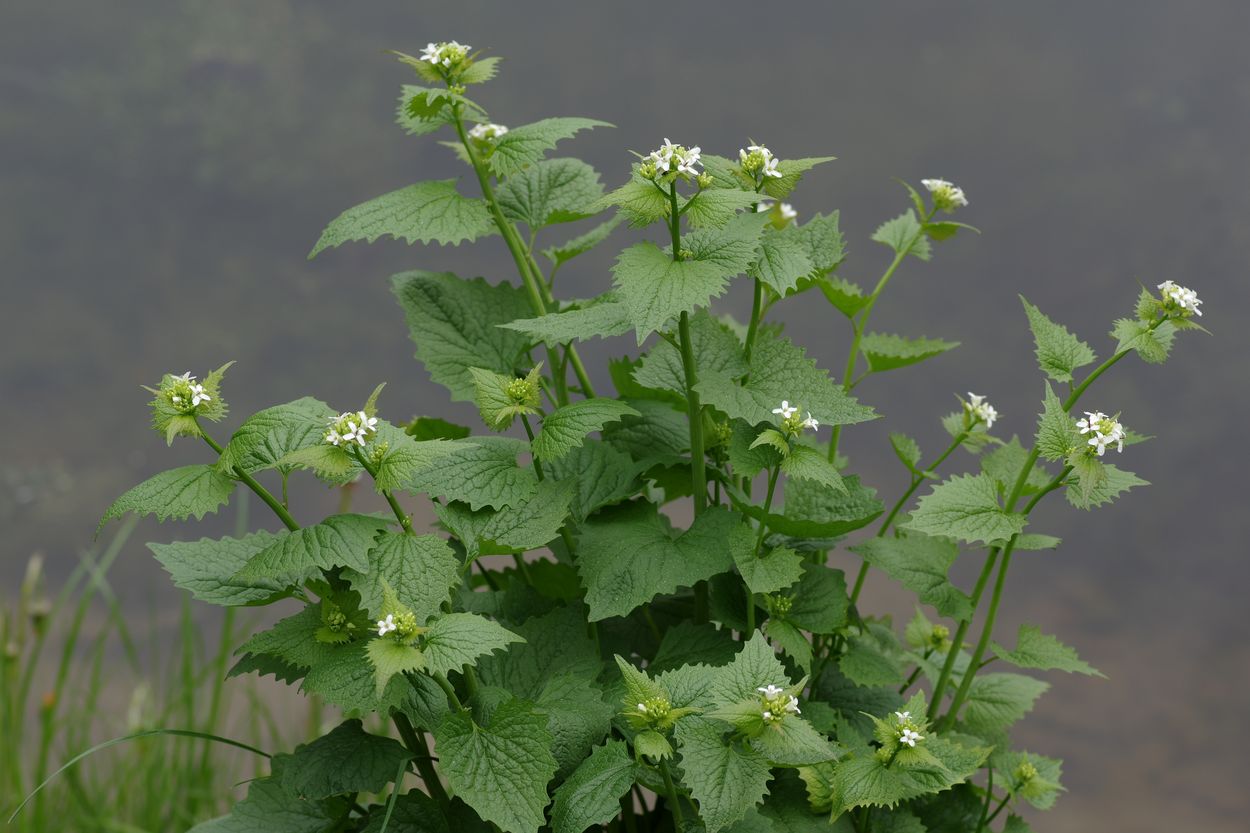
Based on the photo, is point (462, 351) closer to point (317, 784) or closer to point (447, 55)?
point (447, 55)

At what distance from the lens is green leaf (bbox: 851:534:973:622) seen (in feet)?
6.40

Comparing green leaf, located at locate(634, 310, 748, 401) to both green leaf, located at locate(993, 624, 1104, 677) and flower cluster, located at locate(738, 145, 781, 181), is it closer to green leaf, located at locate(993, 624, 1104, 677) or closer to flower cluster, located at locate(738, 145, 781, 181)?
flower cluster, located at locate(738, 145, 781, 181)

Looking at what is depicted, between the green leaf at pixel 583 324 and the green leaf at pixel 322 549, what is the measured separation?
33 cm

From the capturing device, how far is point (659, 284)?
1596mm

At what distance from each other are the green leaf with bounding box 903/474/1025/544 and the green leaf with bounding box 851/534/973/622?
0.20m

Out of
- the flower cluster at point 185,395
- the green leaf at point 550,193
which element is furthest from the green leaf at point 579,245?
the flower cluster at point 185,395

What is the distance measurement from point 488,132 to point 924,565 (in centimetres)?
100

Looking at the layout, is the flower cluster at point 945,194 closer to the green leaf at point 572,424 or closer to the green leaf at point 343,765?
the green leaf at point 572,424

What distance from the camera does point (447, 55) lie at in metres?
1.87

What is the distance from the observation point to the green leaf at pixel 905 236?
2162mm

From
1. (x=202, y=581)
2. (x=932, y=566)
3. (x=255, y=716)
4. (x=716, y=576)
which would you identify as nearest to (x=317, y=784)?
(x=202, y=581)

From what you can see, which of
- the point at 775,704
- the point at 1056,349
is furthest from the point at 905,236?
the point at 775,704

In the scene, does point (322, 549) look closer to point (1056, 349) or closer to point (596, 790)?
point (596, 790)

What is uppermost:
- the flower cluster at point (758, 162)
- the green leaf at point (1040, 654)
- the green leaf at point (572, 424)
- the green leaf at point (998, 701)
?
the flower cluster at point (758, 162)
